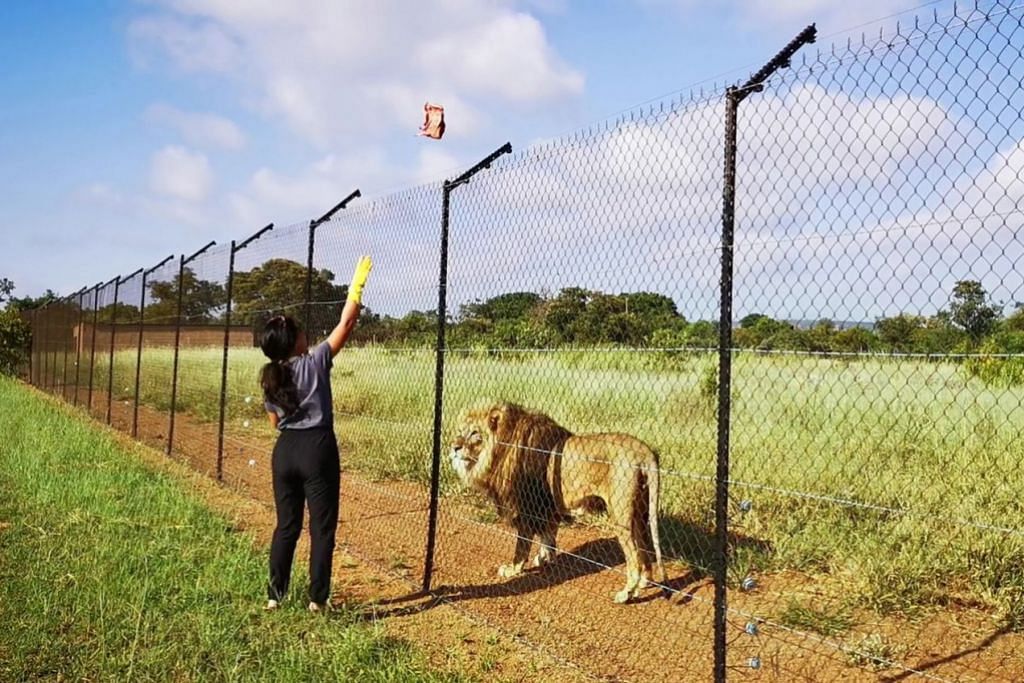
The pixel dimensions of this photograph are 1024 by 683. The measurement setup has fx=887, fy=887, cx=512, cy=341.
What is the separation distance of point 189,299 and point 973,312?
10.5 metres

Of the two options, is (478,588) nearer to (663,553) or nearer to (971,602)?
(663,553)

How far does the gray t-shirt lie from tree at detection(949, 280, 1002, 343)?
128 inches

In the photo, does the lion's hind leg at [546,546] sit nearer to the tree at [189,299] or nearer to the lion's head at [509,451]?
the lion's head at [509,451]

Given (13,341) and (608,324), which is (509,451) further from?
(13,341)

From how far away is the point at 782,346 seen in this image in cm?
359

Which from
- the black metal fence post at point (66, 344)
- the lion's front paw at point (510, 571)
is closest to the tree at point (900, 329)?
the lion's front paw at point (510, 571)

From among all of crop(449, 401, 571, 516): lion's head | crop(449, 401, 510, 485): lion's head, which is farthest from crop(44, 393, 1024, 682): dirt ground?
crop(449, 401, 510, 485): lion's head

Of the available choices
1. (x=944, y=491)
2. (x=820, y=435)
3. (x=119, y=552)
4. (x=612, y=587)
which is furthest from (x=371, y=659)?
(x=820, y=435)

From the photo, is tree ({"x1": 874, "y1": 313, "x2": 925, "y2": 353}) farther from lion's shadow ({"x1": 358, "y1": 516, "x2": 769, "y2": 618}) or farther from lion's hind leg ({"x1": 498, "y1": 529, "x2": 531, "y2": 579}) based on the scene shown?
lion's hind leg ({"x1": 498, "y1": 529, "x2": 531, "y2": 579})

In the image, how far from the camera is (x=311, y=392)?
493 centimetres

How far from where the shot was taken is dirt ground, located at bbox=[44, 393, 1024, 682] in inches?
→ 176

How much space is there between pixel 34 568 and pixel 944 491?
6.09 metres

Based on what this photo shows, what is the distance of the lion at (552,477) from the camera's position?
5.40m

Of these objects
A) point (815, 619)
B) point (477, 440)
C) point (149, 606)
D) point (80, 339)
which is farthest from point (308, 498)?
point (80, 339)
